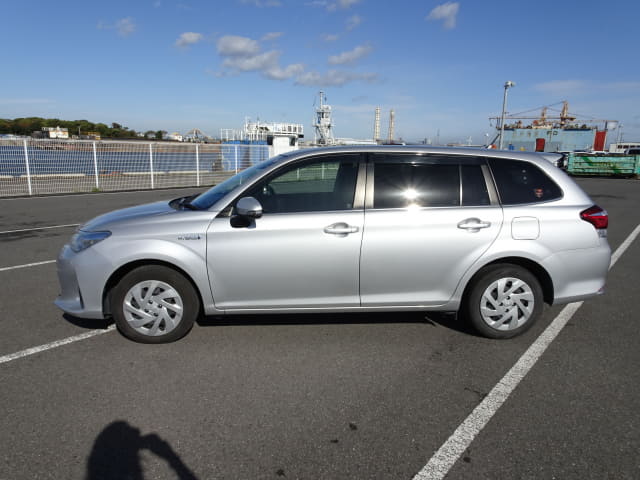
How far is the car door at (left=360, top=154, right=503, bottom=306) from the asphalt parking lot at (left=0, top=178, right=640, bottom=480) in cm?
53

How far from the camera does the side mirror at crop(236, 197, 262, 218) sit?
343 cm

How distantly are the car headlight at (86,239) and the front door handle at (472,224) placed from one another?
2.97 m

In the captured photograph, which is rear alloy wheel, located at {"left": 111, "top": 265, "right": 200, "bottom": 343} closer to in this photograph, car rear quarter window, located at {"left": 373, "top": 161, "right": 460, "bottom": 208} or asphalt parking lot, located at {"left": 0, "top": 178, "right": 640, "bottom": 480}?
asphalt parking lot, located at {"left": 0, "top": 178, "right": 640, "bottom": 480}

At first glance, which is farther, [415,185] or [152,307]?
[415,185]

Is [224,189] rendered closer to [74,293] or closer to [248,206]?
[248,206]

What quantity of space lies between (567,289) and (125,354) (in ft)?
12.6

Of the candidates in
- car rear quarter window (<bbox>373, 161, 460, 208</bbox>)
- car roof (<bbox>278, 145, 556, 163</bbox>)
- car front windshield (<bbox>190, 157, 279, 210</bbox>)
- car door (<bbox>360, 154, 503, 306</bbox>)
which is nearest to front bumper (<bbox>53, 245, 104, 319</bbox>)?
car front windshield (<bbox>190, 157, 279, 210</bbox>)

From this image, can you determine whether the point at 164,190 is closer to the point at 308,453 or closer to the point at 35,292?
the point at 35,292

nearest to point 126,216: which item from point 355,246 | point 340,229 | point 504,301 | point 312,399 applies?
point 340,229

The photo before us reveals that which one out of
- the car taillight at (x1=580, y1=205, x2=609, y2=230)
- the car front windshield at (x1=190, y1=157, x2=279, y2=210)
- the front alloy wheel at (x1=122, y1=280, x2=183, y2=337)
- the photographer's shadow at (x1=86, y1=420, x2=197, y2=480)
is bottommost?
the photographer's shadow at (x1=86, y1=420, x2=197, y2=480)

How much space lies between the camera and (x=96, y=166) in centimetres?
1667

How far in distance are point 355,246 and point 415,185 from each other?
2.55 feet

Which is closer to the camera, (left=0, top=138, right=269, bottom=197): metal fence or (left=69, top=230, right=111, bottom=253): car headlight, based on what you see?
(left=69, top=230, right=111, bottom=253): car headlight

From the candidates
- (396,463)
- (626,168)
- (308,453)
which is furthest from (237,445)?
(626,168)
